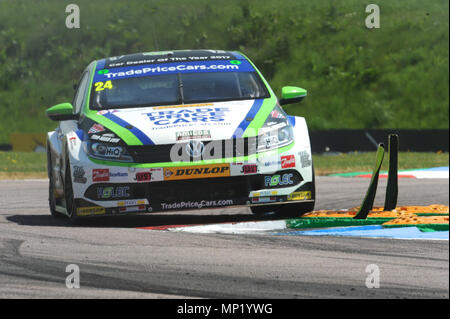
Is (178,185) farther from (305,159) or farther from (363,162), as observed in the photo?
(363,162)

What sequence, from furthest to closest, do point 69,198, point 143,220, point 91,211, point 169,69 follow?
1. point 169,69
2. point 143,220
3. point 69,198
4. point 91,211

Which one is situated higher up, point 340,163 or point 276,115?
point 276,115

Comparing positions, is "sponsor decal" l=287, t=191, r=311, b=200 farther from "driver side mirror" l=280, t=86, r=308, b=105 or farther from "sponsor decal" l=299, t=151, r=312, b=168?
"driver side mirror" l=280, t=86, r=308, b=105

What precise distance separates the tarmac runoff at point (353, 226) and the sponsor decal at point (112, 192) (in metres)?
0.38

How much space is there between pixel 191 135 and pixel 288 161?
0.85 m

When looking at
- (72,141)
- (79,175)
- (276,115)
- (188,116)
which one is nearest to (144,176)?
(79,175)

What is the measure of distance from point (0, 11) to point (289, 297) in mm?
37134

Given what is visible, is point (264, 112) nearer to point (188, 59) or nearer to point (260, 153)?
point (260, 153)

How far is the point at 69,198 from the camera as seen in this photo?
8.27m

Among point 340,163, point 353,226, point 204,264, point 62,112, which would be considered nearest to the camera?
point 204,264

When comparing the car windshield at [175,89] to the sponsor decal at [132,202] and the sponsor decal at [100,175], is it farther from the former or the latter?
the sponsor decal at [132,202]

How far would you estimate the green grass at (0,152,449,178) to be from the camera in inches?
756

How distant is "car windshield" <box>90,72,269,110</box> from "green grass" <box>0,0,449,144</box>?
21.5 metres

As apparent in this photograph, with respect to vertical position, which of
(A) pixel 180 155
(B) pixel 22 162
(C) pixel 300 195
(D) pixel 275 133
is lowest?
(B) pixel 22 162
